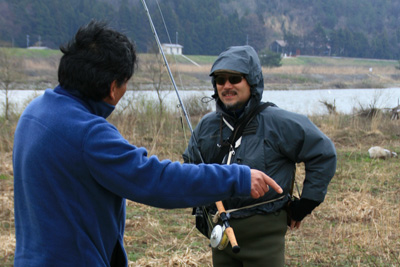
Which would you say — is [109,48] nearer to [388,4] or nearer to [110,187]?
[110,187]

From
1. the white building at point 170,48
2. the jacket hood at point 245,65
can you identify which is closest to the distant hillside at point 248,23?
the white building at point 170,48

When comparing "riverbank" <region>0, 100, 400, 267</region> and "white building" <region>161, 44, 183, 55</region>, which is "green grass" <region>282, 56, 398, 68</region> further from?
"white building" <region>161, 44, 183, 55</region>

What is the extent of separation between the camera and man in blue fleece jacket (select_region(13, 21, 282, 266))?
160 cm

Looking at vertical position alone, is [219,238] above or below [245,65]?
below

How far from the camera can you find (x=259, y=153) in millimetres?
2545

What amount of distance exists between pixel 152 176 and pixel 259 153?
40.1 inches

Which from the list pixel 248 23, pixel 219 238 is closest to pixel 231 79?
pixel 219 238

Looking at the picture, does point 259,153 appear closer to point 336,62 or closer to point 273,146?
point 273,146

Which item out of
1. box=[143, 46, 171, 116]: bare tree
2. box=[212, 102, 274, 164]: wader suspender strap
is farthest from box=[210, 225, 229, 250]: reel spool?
box=[143, 46, 171, 116]: bare tree

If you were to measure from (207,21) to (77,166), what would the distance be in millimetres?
54117

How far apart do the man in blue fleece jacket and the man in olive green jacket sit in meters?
0.84

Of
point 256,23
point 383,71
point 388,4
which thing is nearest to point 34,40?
point 256,23

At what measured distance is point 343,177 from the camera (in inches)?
308

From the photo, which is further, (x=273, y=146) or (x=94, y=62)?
(x=273, y=146)
